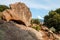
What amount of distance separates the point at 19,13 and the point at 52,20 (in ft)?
40.1

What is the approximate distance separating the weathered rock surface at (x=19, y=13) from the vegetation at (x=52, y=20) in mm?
8673

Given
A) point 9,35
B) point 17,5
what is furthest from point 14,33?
point 17,5

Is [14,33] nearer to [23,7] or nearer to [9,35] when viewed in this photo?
[9,35]

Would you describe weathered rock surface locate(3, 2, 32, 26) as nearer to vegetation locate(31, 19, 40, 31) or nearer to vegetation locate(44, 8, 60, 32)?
vegetation locate(31, 19, 40, 31)

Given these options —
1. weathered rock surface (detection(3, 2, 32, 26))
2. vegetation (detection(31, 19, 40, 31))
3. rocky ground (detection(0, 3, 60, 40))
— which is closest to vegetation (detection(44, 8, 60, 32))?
vegetation (detection(31, 19, 40, 31))

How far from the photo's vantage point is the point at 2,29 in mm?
20359

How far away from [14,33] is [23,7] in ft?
31.6

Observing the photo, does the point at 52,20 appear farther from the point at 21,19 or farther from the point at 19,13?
the point at 21,19

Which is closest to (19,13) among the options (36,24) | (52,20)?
(36,24)

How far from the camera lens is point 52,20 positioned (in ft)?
129

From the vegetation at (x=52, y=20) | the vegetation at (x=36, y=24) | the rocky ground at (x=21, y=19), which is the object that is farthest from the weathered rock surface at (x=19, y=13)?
the vegetation at (x=52, y=20)

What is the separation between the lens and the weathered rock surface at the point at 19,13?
90.3 feet

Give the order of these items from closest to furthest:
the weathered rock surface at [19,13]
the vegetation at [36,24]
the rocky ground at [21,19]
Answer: the rocky ground at [21,19]
the weathered rock surface at [19,13]
the vegetation at [36,24]

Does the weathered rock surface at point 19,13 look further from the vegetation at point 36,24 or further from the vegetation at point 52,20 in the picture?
the vegetation at point 52,20
